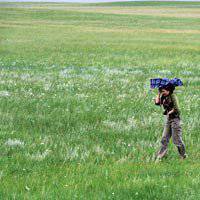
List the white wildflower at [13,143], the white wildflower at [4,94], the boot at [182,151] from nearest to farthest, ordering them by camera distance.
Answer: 1. the boot at [182,151]
2. the white wildflower at [13,143]
3. the white wildflower at [4,94]

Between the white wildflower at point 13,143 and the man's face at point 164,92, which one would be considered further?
the white wildflower at point 13,143

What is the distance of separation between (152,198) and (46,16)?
324 feet

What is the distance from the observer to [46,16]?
10325 cm

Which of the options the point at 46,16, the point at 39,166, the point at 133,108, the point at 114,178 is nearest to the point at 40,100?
the point at 133,108

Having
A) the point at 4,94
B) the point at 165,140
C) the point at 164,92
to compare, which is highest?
the point at 164,92

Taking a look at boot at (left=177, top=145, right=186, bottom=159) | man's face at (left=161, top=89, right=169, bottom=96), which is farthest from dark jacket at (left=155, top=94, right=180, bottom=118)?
boot at (left=177, top=145, right=186, bottom=159)

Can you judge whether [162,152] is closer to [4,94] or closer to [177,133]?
[177,133]

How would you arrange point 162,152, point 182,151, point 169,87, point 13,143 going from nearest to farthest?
point 169,87 → point 182,151 → point 162,152 → point 13,143

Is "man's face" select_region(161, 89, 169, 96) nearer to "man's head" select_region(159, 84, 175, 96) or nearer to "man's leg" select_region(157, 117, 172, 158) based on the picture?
"man's head" select_region(159, 84, 175, 96)

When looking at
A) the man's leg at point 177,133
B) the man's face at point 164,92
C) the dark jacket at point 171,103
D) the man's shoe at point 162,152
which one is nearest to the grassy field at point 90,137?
the man's shoe at point 162,152

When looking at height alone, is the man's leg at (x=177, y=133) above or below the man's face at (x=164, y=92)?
below

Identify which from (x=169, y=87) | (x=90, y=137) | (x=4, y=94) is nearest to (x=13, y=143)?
(x=90, y=137)

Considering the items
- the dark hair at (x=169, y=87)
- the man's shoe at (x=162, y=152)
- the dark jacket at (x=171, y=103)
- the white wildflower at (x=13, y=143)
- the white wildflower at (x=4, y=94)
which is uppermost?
the dark hair at (x=169, y=87)

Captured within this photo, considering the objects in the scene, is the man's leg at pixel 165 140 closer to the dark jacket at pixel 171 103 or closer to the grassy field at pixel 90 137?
the grassy field at pixel 90 137
